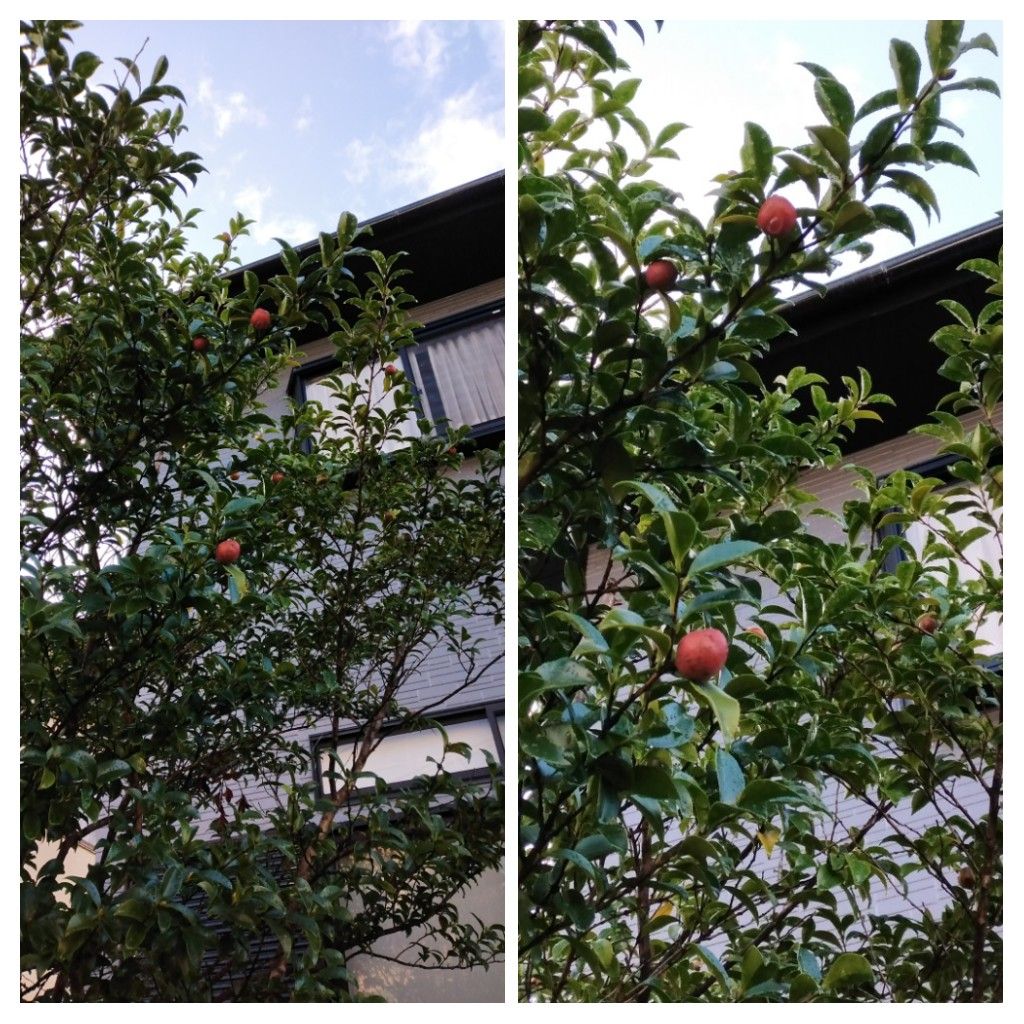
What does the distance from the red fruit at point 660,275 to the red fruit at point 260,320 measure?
65cm

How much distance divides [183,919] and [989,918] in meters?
1.13

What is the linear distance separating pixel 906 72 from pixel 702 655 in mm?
639

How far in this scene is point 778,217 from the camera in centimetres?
102

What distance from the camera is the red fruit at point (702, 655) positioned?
86cm

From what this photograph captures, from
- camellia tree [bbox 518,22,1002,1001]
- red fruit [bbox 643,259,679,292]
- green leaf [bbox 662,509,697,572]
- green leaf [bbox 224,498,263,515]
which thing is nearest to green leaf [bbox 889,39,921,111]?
camellia tree [bbox 518,22,1002,1001]

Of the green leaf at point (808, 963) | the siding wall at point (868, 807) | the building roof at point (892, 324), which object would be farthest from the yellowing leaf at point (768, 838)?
the building roof at point (892, 324)

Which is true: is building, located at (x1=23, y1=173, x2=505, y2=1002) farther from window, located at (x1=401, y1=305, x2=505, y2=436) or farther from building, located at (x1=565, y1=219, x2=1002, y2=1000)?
building, located at (x1=565, y1=219, x2=1002, y2=1000)

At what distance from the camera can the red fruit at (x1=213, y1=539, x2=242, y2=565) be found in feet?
4.25

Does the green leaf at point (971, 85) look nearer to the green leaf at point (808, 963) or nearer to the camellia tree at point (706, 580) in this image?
the camellia tree at point (706, 580)
